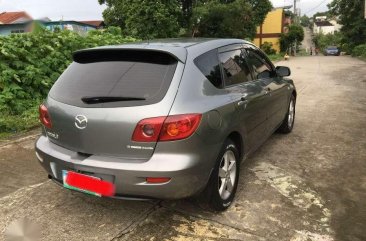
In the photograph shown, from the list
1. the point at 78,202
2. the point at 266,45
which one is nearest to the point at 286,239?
the point at 78,202

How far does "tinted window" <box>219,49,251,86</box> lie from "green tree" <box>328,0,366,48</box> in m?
35.9

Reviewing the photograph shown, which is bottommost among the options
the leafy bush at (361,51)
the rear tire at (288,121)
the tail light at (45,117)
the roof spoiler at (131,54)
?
→ the leafy bush at (361,51)

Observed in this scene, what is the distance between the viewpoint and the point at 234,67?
4.02 metres

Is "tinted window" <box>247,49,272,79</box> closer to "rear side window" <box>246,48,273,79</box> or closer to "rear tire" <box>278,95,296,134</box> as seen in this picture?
"rear side window" <box>246,48,273,79</box>

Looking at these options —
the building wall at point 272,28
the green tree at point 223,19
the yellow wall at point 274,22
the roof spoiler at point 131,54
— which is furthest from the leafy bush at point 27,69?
the yellow wall at point 274,22

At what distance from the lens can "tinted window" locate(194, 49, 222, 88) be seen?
337cm

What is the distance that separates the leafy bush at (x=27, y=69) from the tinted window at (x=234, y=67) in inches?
160

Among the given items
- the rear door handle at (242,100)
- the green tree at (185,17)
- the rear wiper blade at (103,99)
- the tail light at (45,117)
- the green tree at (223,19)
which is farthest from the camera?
the green tree at (223,19)

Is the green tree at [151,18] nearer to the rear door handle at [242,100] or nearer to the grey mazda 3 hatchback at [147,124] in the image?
the rear door handle at [242,100]

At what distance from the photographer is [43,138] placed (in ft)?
11.8

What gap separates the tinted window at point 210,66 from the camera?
3.37 meters

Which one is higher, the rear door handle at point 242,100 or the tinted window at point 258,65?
the tinted window at point 258,65

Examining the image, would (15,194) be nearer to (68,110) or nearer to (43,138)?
(43,138)

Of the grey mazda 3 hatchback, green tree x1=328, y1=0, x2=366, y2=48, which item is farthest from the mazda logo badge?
green tree x1=328, y1=0, x2=366, y2=48
